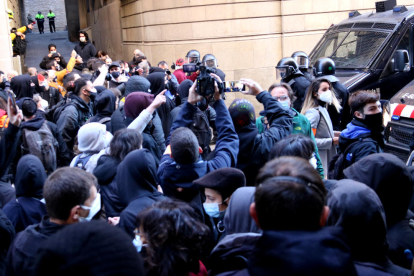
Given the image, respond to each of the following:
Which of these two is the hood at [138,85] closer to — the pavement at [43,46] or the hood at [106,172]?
the hood at [106,172]

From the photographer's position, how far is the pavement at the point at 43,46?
23.9m

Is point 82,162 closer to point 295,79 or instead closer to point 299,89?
point 299,89

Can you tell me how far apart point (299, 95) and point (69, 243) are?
6275 millimetres

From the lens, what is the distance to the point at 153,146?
5113 mm

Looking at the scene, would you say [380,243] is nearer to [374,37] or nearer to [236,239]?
[236,239]

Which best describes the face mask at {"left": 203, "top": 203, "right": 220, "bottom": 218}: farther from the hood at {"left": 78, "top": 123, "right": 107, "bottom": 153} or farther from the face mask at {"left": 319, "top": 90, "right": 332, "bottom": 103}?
the face mask at {"left": 319, "top": 90, "right": 332, "bottom": 103}

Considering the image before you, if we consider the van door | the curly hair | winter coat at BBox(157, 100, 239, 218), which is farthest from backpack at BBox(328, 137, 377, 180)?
the van door

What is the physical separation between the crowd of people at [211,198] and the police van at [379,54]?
2698 mm

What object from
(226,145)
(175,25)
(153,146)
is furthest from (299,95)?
(175,25)

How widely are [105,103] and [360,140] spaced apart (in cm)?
347

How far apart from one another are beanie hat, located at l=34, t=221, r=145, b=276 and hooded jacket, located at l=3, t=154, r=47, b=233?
1816mm

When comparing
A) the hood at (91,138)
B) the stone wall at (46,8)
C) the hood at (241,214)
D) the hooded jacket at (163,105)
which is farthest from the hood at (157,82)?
the stone wall at (46,8)

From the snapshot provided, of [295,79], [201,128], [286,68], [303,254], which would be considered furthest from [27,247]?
[286,68]

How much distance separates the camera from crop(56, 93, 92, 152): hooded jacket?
20.1 feet
